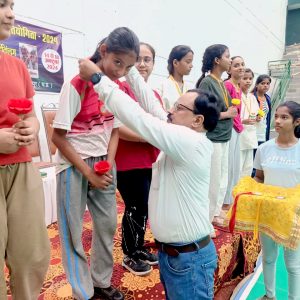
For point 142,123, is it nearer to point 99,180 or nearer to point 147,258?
point 99,180

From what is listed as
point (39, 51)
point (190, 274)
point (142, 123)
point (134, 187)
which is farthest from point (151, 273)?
point (39, 51)

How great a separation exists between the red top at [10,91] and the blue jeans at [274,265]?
1464 mm

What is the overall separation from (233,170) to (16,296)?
7.67ft

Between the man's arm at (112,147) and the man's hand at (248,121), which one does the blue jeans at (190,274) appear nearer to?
the man's arm at (112,147)

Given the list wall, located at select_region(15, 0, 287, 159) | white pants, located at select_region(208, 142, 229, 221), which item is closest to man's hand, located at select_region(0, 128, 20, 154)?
white pants, located at select_region(208, 142, 229, 221)

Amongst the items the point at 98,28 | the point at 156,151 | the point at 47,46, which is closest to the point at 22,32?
the point at 47,46

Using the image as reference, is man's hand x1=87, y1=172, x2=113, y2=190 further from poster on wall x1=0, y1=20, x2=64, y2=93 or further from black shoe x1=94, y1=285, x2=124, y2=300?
poster on wall x1=0, y1=20, x2=64, y2=93

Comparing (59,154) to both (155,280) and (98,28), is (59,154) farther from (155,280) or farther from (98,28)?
(98,28)

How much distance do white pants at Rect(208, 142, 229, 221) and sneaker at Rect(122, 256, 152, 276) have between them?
0.83 meters

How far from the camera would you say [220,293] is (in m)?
2.12

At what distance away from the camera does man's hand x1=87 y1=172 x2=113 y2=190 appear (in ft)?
4.51

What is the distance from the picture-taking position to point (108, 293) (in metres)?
1.58

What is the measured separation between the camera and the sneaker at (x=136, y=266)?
73.7 inches

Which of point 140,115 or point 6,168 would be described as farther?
point 6,168
